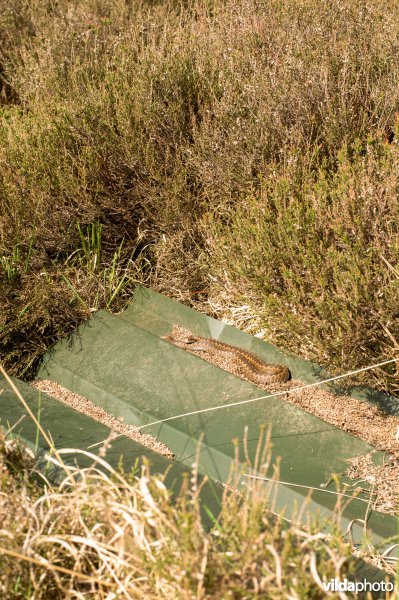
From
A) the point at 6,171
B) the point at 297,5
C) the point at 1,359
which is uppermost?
the point at 297,5

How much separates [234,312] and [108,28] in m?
4.23

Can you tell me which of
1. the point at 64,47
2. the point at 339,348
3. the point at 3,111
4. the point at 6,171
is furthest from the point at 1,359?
the point at 64,47

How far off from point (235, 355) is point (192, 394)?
1.81ft

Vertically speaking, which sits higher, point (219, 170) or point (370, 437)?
point (219, 170)

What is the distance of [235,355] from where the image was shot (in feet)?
18.0

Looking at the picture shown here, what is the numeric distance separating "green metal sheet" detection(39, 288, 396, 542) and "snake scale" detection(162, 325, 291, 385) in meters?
0.08

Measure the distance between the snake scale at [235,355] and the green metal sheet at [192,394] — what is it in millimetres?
82

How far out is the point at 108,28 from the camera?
8.54 metres

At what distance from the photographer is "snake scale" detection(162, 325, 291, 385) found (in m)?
5.21

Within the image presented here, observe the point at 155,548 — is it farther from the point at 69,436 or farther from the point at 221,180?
the point at 221,180

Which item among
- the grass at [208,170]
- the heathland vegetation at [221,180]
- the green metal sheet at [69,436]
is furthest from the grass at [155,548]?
the grass at [208,170]

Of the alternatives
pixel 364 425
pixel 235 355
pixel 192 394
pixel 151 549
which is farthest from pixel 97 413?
pixel 151 549

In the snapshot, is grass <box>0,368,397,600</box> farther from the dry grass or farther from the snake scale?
the snake scale

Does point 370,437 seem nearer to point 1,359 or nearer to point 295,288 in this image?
point 295,288
